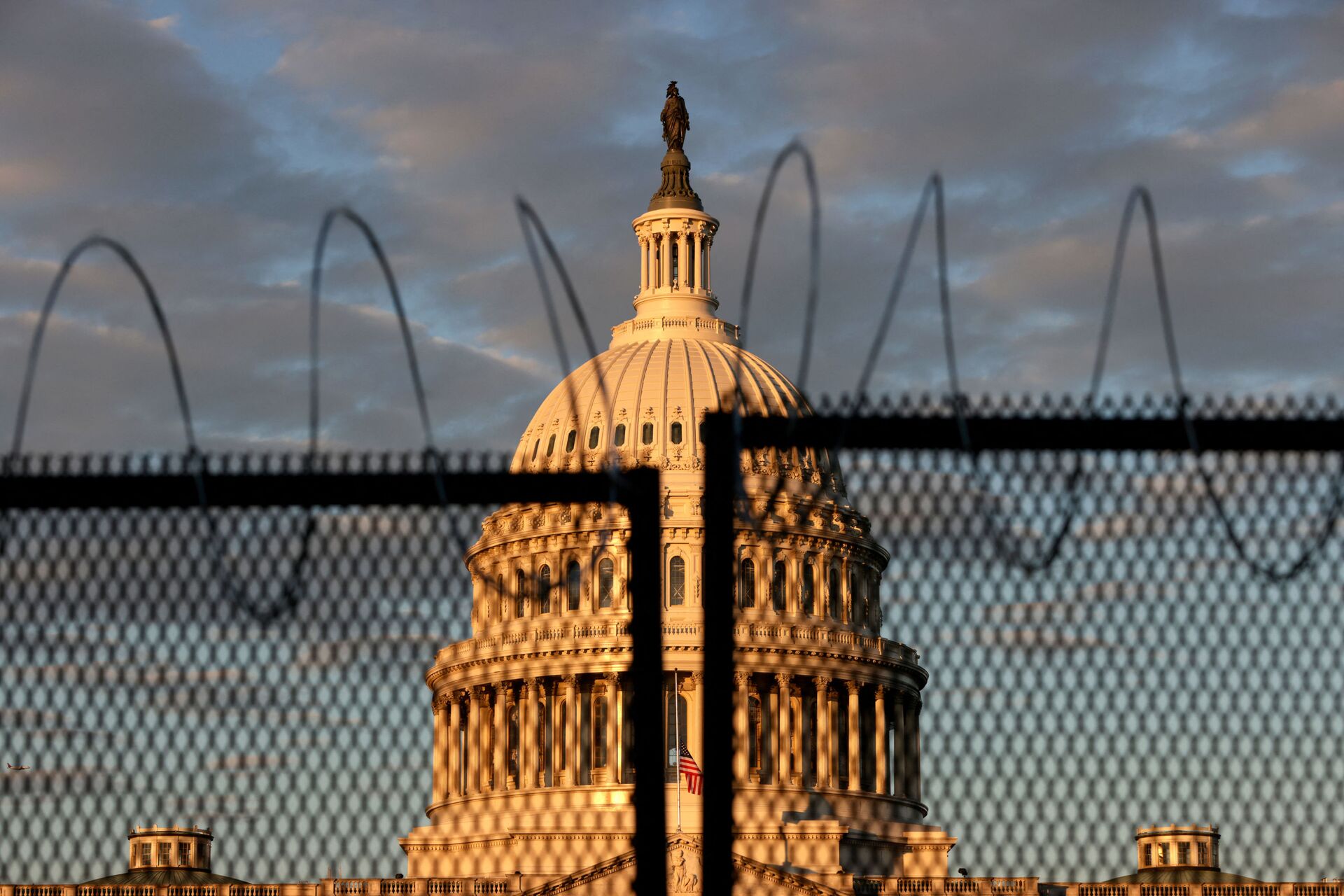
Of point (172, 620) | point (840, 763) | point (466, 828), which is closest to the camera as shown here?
point (172, 620)

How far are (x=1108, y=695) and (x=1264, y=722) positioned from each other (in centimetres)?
90

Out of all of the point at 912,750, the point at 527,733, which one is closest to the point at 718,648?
the point at 912,750

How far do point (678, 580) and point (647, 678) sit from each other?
426ft

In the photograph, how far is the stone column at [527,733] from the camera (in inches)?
4916

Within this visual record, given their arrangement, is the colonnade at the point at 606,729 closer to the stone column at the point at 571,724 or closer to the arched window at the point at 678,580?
the stone column at the point at 571,724

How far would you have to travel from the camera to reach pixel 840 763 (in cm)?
14050

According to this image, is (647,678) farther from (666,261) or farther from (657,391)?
(666,261)

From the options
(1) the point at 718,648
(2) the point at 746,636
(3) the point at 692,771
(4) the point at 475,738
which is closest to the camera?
(1) the point at 718,648

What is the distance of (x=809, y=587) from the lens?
497ft

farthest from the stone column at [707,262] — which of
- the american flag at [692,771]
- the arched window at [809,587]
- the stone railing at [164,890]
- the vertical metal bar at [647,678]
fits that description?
the vertical metal bar at [647,678]

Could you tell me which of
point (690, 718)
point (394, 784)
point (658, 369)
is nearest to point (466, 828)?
point (690, 718)

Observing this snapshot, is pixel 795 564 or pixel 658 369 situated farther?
pixel 658 369

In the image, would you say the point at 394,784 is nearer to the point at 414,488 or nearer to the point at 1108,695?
the point at 414,488

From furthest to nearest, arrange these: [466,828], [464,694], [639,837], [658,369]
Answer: [658,369]
[464,694]
[466,828]
[639,837]
